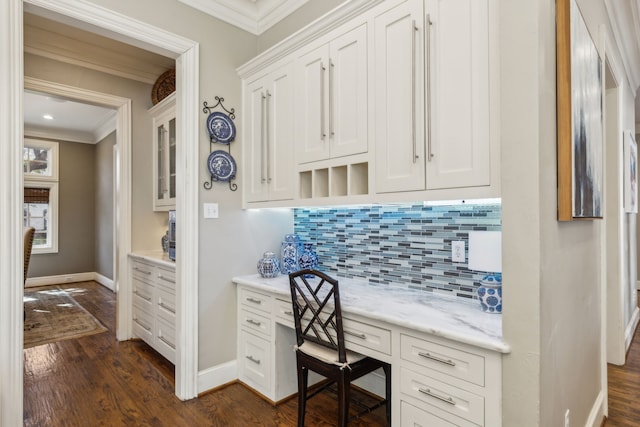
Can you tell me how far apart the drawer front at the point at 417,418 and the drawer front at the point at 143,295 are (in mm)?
2538

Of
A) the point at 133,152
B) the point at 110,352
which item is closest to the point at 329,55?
the point at 133,152

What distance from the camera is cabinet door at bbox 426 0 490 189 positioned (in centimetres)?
149

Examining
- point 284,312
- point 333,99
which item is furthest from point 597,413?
point 333,99

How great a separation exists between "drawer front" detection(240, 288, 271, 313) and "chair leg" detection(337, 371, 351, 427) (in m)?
0.78

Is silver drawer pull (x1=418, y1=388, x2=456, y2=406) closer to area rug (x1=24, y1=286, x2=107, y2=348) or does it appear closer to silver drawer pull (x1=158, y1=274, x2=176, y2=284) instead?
silver drawer pull (x1=158, y1=274, x2=176, y2=284)

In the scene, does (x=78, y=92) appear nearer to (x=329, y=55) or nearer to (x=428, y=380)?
(x=329, y=55)

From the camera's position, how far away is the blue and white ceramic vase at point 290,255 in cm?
276

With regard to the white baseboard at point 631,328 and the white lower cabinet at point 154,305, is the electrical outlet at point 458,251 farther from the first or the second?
the white baseboard at point 631,328

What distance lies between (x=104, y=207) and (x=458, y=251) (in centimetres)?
635

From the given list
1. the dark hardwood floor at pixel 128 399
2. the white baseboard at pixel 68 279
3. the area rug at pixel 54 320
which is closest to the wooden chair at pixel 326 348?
the dark hardwood floor at pixel 128 399

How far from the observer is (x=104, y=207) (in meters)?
6.37

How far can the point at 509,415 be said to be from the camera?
1.33 m

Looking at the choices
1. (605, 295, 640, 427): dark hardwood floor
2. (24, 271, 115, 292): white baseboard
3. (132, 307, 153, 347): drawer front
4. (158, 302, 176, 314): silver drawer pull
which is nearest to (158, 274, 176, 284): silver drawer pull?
(158, 302, 176, 314): silver drawer pull

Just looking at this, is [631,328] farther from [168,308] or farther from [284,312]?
[168,308]
